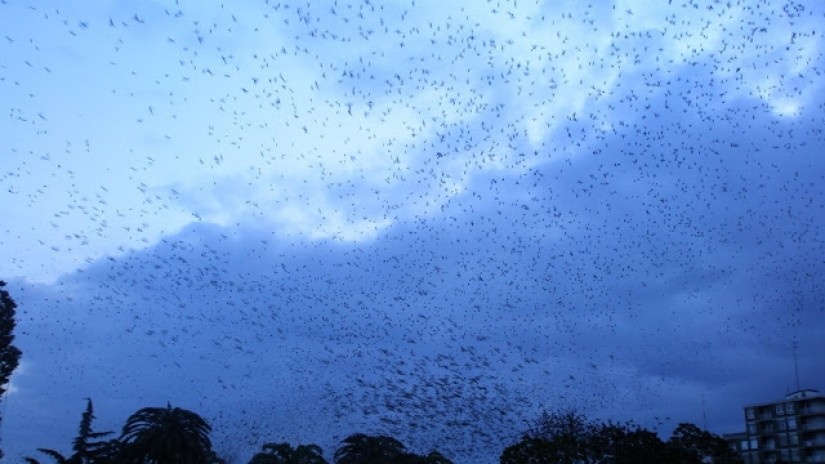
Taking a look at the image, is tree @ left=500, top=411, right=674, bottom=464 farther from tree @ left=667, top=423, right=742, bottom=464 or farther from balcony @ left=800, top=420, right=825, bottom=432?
balcony @ left=800, top=420, right=825, bottom=432

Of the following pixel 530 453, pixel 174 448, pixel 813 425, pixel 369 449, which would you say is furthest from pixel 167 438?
pixel 813 425

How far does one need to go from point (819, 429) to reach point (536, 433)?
2369 inches

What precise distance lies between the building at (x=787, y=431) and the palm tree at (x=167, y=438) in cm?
8866

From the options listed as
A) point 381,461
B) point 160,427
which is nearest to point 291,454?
point 381,461

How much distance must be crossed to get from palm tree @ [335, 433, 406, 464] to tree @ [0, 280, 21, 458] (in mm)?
26583

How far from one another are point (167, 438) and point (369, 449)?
52.5 feet

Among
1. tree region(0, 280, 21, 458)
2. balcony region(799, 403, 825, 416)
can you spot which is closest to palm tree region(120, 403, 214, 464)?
tree region(0, 280, 21, 458)

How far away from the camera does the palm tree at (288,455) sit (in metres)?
54.5

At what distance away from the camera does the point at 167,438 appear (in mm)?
44938

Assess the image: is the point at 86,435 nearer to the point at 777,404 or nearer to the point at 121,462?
the point at 121,462

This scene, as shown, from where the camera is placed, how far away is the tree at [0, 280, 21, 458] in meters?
62.9

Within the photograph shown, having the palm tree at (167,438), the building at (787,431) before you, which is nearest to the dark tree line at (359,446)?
the palm tree at (167,438)

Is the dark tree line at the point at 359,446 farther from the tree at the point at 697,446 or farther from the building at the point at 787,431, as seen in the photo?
the building at the point at 787,431

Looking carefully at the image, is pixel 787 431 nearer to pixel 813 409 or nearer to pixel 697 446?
pixel 813 409
